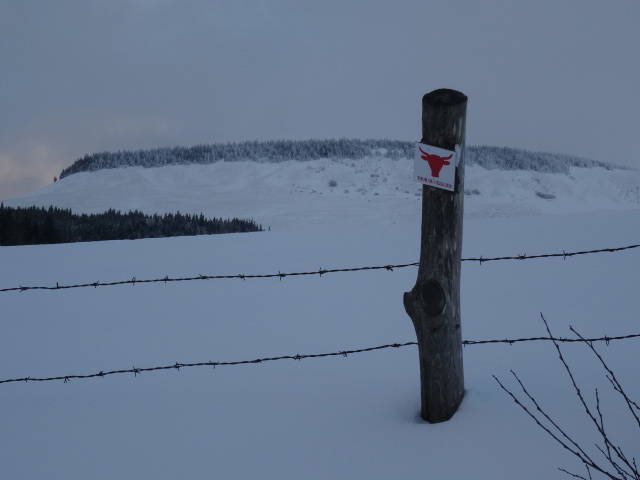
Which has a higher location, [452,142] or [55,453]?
[452,142]

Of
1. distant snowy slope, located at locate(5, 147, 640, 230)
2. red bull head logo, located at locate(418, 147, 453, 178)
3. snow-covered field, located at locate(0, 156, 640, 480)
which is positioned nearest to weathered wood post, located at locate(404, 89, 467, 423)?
red bull head logo, located at locate(418, 147, 453, 178)

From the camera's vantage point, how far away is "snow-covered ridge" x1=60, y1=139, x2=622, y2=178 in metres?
30.6

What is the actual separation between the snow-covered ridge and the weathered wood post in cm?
2744

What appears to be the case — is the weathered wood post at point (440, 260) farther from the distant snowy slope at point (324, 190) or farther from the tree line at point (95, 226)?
the distant snowy slope at point (324, 190)

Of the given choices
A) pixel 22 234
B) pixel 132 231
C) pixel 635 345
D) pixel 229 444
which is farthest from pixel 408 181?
pixel 229 444

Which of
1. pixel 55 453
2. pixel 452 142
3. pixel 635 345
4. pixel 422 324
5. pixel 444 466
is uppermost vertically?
pixel 452 142

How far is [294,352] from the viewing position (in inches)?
184

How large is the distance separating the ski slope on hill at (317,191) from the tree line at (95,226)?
5.50ft

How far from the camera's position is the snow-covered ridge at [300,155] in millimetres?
30594

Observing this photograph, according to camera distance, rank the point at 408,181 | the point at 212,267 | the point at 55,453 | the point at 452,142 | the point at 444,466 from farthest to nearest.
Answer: the point at 408,181
the point at 212,267
the point at 55,453
the point at 452,142
the point at 444,466

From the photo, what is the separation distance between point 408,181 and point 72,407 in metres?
23.7

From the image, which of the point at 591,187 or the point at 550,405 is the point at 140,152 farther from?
the point at 550,405

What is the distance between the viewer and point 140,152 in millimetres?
33625

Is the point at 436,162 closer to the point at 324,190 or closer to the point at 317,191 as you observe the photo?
the point at 317,191
